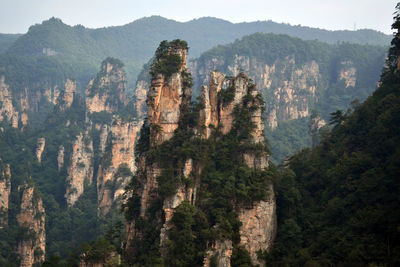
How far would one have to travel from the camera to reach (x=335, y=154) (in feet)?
150

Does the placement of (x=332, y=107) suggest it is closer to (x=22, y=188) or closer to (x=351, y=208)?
(x=22, y=188)

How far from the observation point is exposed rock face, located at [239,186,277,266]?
39625mm

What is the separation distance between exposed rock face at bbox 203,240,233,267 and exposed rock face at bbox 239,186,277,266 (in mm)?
2563

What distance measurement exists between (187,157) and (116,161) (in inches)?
1862

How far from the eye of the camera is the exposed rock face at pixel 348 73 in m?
126

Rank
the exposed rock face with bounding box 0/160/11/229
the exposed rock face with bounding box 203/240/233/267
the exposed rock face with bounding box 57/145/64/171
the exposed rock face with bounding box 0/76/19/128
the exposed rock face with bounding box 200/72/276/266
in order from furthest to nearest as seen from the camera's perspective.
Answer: the exposed rock face with bounding box 0/76/19/128 → the exposed rock face with bounding box 57/145/64/171 → the exposed rock face with bounding box 0/160/11/229 → the exposed rock face with bounding box 200/72/276/266 → the exposed rock face with bounding box 203/240/233/267

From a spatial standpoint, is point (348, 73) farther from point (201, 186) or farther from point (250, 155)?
point (201, 186)

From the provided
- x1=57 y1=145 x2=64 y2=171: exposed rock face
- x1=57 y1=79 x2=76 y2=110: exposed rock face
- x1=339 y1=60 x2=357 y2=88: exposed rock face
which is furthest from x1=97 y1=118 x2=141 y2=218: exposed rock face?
x1=339 y1=60 x2=357 y2=88: exposed rock face

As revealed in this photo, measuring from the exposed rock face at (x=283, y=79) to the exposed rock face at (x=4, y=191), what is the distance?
59.2 m

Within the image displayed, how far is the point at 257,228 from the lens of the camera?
40.0m

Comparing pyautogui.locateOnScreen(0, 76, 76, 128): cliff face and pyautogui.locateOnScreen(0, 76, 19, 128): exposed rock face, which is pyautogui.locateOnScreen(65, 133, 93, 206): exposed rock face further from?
pyautogui.locateOnScreen(0, 76, 19, 128): exposed rock face

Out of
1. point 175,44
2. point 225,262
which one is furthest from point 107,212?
point 225,262

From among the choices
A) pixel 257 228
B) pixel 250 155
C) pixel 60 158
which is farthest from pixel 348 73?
pixel 257 228

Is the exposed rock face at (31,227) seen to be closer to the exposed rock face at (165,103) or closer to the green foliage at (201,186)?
the green foliage at (201,186)
